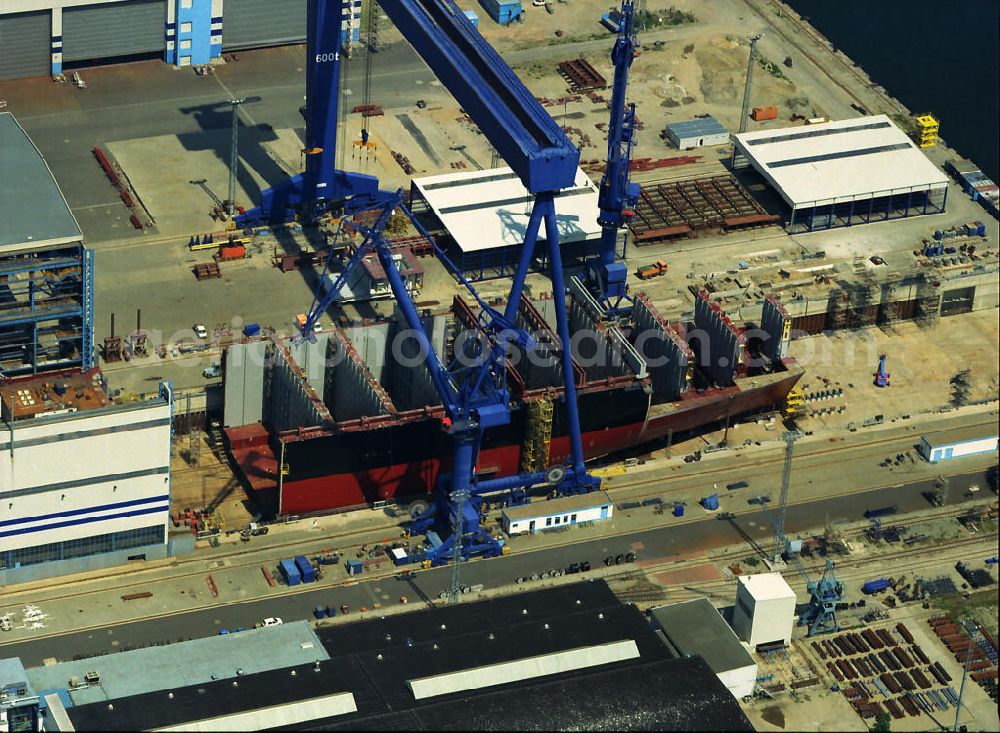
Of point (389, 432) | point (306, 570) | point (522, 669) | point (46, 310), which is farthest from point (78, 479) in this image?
point (522, 669)

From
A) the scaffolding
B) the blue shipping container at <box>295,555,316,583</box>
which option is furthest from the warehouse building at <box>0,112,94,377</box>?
the scaffolding

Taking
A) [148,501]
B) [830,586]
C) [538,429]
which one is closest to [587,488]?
[538,429]

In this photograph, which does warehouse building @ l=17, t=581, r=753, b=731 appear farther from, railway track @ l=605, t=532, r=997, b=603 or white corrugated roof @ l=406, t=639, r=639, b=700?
railway track @ l=605, t=532, r=997, b=603

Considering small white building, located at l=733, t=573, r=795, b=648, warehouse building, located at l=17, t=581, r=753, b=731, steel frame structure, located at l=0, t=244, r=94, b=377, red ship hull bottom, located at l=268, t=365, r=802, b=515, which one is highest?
steel frame structure, located at l=0, t=244, r=94, b=377

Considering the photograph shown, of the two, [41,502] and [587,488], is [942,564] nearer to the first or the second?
[587,488]

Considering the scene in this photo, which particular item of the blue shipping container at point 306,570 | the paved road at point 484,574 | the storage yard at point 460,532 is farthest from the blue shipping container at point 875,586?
the blue shipping container at point 306,570
